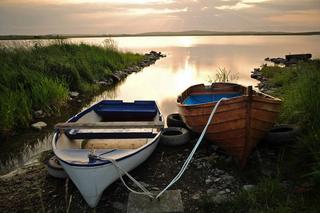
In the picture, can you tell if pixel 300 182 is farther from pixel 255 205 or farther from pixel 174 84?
pixel 174 84

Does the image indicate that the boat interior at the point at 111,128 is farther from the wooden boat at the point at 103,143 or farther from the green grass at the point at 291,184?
the green grass at the point at 291,184

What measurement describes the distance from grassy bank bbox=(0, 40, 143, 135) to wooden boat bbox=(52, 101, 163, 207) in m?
2.94

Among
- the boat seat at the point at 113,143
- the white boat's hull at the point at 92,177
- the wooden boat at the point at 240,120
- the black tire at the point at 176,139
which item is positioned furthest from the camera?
the black tire at the point at 176,139

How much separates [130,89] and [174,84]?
11.1ft

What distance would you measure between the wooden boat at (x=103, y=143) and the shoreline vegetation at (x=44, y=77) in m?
2.93

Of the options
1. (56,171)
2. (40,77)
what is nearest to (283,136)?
(56,171)

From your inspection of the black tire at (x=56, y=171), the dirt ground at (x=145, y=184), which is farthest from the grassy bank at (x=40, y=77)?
the black tire at (x=56, y=171)

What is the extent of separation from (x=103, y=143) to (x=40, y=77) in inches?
269

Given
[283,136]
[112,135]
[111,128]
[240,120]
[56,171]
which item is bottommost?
[56,171]

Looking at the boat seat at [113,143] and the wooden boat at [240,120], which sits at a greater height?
the wooden boat at [240,120]

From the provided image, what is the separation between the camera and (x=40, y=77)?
496 inches

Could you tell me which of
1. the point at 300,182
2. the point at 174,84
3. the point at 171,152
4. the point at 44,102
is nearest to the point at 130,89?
the point at 174,84

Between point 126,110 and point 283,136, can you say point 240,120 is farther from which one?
point 126,110

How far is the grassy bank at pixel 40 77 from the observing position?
9.87 metres
